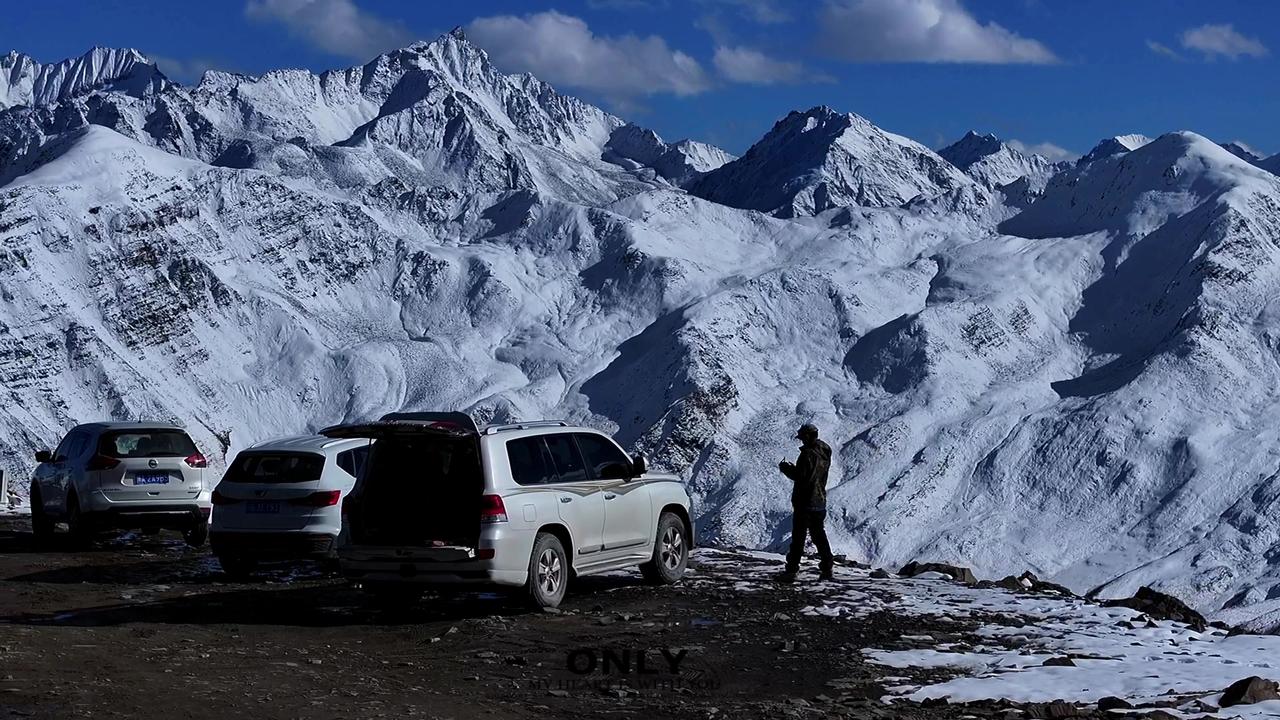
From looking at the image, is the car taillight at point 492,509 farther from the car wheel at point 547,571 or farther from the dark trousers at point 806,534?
the dark trousers at point 806,534

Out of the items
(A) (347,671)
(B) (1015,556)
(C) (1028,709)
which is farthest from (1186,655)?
(B) (1015,556)

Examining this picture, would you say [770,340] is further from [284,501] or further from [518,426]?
[518,426]

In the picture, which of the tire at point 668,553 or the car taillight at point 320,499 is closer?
the tire at point 668,553

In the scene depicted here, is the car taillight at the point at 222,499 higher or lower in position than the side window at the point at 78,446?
lower

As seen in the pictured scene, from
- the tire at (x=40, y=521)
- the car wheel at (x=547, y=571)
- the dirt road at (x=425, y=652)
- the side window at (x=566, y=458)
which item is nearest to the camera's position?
the dirt road at (x=425, y=652)

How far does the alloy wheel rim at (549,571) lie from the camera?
47.6ft

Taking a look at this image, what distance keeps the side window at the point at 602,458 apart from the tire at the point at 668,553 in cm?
104

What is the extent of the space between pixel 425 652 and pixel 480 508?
Answer: 1799mm

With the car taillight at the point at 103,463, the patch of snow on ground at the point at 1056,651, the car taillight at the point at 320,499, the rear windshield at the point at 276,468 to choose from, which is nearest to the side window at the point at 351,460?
the rear windshield at the point at 276,468

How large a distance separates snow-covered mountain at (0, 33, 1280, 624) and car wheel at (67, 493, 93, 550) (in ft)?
250

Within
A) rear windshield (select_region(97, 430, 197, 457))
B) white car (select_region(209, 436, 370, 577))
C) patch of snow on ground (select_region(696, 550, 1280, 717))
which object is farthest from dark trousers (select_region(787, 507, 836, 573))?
rear windshield (select_region(97, 430, 197, 457))

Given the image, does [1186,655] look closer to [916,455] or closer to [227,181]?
[916,455]

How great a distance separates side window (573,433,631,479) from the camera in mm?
15477

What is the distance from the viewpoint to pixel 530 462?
14.6 meters
